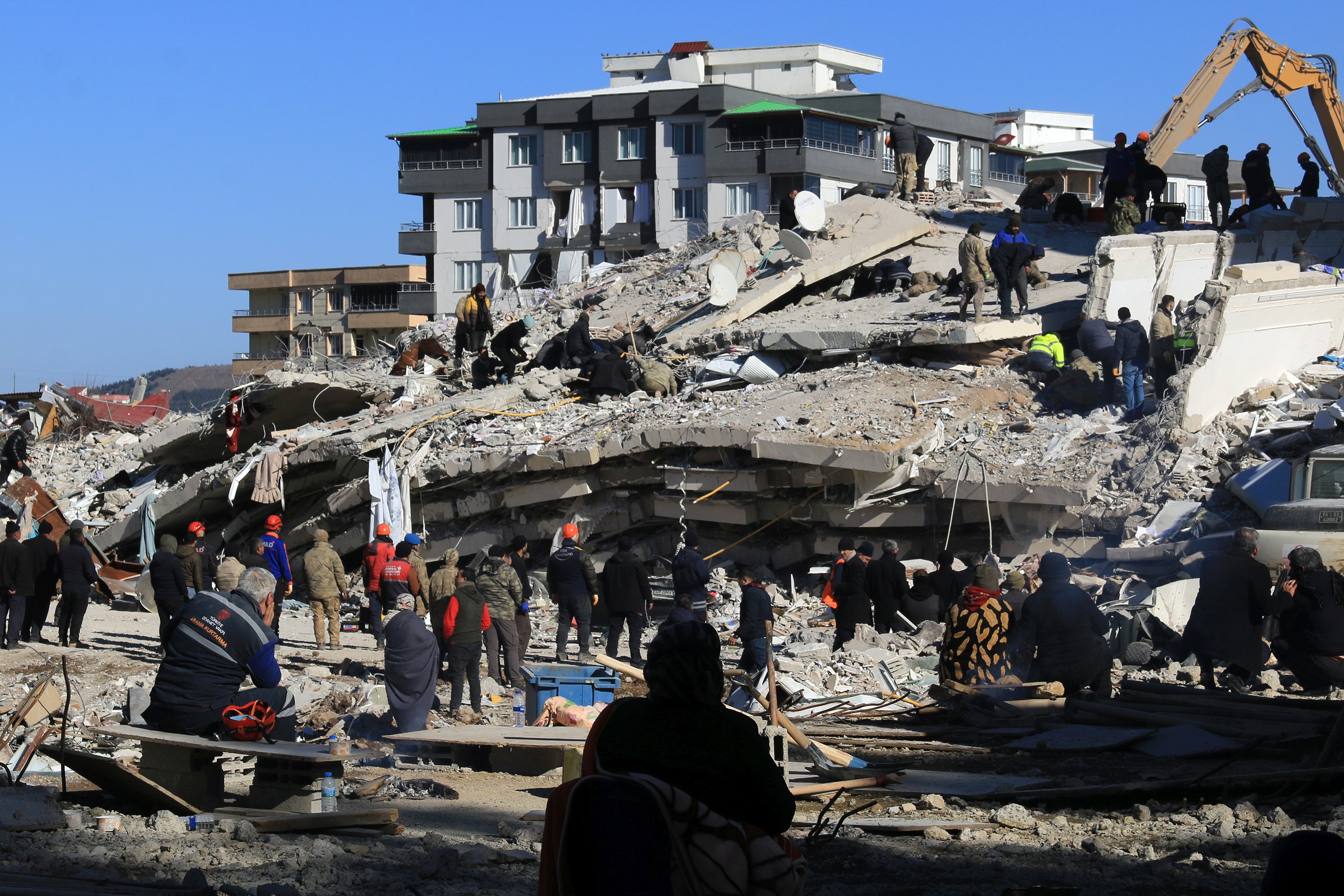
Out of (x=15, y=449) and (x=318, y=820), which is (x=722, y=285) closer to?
(x=15, y=449)

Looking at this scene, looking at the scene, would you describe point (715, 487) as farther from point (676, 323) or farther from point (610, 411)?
point (676, 323)

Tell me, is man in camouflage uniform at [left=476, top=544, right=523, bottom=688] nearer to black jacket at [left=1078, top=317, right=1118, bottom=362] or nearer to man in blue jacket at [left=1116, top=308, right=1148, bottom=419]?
man in blue jacket at [left=1116, top=308, right=1148, bottom=419]

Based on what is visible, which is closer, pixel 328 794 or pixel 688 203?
pixel 328 794

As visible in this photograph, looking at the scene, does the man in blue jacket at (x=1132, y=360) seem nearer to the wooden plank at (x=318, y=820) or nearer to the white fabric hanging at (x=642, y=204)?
the wooden plank at (x=318, y=820)

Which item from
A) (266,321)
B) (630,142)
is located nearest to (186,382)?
(266,321)

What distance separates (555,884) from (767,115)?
154 feet

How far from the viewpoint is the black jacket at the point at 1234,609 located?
893 cm

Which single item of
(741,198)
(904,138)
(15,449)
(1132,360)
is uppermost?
(741,198)

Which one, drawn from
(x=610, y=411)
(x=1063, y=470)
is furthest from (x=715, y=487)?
(x=1063, y=470)

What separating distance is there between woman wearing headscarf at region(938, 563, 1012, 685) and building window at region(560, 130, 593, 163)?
45579mm

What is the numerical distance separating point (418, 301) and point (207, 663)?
53460mm

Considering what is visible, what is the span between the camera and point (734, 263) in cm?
2053

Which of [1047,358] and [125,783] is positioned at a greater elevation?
[1047,358]

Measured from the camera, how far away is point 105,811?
604cm
